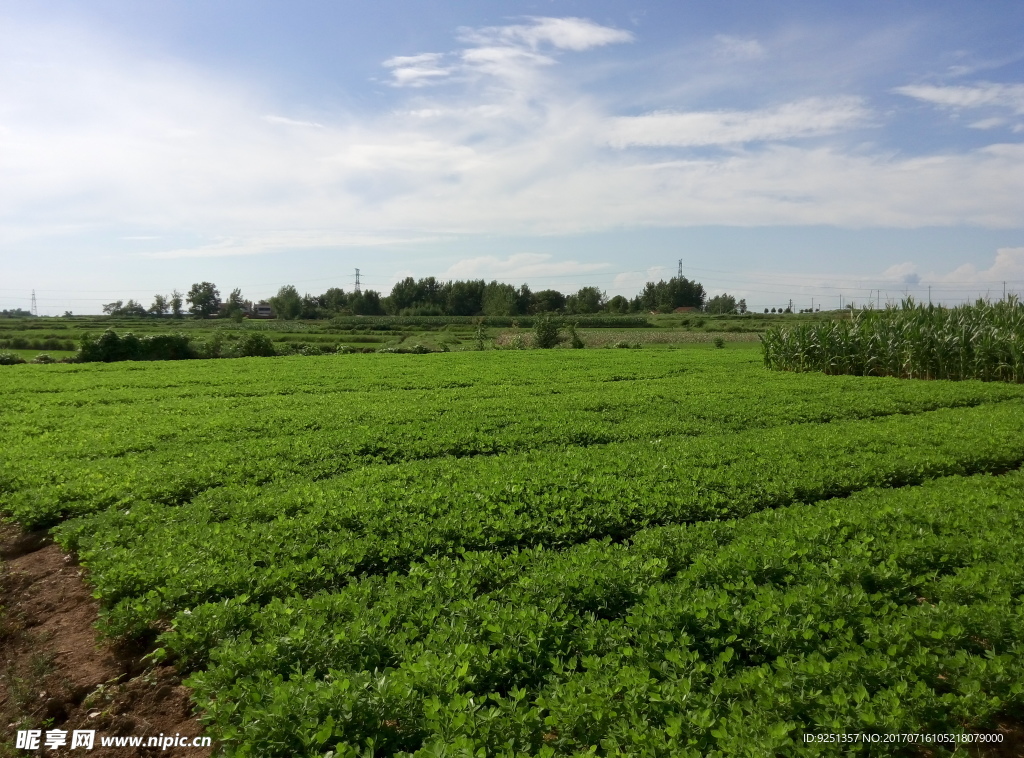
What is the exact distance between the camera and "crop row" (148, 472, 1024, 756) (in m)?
3.65

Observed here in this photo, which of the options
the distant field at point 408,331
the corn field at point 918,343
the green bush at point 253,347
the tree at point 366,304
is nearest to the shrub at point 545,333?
the distant field at point 408,331

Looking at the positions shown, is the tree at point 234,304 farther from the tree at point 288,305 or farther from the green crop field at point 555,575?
the green crop field at point 555,575

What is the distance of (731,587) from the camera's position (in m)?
5.21

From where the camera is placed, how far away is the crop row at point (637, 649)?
365 centimetres

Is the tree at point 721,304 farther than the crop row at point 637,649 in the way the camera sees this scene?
Yes

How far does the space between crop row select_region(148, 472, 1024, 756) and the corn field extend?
61.6ft

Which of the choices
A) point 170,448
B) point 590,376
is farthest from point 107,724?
point 590,376

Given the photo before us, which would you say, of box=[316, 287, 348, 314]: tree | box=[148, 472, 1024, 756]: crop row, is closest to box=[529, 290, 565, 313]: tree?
box=[316, 287, 348, 314]: tree

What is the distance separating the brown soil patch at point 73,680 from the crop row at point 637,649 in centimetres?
40

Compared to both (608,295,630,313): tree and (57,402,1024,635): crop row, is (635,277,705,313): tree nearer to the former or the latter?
(608,295,630,313): tree

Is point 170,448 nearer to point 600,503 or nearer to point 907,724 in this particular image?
point 600,503

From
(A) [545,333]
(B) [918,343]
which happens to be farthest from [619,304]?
(B) [918,343]

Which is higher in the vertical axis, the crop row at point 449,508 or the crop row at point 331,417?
the crop row at point 331,417

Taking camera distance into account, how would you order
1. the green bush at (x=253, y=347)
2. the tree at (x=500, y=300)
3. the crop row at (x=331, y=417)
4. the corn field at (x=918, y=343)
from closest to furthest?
1. the crop row at (x=331, y=417)
2. the corn field at (x=918, y=343)
3. the green bush at (x=253, y=347)
4. the tree at (x=500, y=300)
